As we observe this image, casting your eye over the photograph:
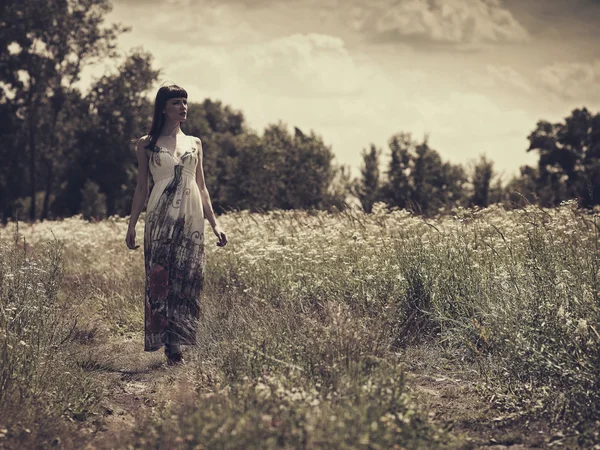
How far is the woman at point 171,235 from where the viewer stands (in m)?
6.19

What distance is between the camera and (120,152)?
36656mm

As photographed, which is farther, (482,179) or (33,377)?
(482,179)

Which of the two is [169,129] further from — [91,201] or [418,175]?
[418,175]

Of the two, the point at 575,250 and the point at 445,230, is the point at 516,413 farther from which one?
the point at 445,230

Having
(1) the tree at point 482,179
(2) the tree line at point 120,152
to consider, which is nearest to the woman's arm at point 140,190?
(2) the tree line at point 120,152

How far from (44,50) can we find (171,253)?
103 feet

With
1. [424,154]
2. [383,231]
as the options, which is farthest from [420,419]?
[424,154]

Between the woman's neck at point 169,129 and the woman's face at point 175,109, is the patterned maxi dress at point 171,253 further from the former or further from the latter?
the woman's face at point 175,109

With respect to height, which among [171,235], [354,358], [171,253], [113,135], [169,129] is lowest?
[354,358]

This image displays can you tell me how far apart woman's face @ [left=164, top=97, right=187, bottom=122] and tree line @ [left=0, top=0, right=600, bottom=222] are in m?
25.9

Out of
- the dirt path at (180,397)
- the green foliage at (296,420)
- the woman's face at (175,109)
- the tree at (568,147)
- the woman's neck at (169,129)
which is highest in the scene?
the tree at (568,147)

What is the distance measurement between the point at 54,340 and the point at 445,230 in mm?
4075

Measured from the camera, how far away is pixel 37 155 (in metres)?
36.1

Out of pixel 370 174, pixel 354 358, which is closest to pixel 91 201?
pixel 370 174
